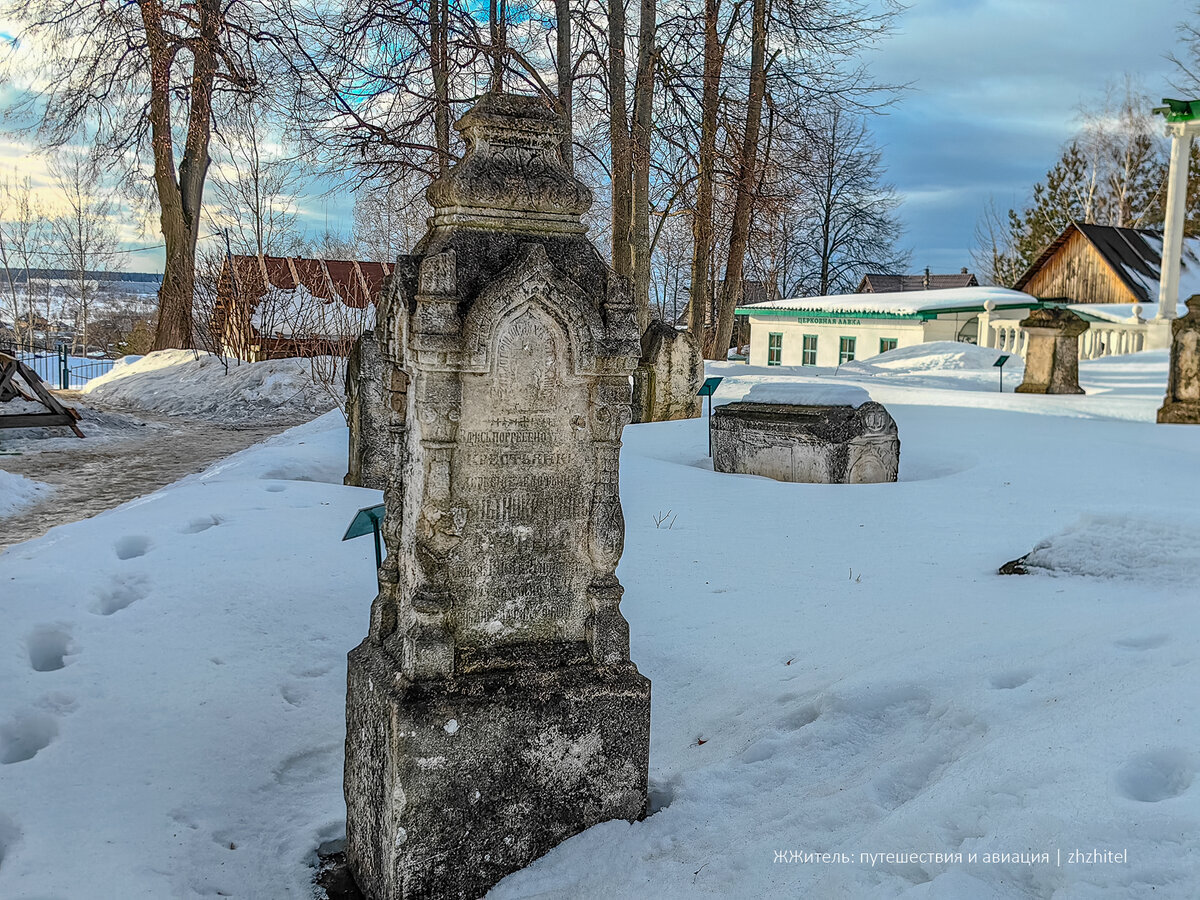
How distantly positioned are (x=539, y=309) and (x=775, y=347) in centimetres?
2792

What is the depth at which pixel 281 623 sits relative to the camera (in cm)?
520

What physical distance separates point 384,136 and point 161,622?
1077cm

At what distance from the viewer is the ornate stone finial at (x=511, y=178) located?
3250 millimetres

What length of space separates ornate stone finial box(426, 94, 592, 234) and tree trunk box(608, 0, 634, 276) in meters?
11.3

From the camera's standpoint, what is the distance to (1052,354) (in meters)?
13.6

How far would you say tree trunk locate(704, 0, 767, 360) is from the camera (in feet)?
57.4

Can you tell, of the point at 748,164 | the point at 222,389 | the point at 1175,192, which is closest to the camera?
the point at 748,164

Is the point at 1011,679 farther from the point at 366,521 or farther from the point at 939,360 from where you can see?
the point at 939,360

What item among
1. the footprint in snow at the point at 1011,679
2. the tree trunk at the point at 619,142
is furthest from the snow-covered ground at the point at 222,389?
the footprint in snow at the point at 1011,679

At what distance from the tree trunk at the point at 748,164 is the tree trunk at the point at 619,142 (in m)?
2.62

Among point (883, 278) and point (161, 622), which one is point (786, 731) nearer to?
point (161, 622)

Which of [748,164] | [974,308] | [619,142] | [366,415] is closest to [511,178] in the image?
[366,415]

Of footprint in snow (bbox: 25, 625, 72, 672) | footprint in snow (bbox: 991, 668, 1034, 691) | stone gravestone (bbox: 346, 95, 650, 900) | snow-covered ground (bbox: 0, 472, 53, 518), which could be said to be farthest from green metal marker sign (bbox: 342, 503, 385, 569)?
snow-covered ground (bbox: 0, 472, 53, 518)

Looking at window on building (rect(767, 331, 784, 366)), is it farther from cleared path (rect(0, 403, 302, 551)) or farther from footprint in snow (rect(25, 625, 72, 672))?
footprint in snow (rect(25, 625, 72, 672))
